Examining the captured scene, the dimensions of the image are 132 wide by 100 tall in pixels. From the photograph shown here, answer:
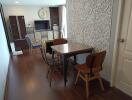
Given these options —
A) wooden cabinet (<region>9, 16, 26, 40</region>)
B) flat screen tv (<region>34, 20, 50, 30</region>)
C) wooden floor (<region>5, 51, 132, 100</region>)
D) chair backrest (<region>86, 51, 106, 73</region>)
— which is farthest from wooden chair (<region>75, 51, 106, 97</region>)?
flat screen tv (<region>34, 20, 50, 30</region>)

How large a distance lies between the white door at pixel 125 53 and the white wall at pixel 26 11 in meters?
6.99

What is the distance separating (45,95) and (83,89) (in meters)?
0.75

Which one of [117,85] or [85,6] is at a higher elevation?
[85,6]

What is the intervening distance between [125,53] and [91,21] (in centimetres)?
102

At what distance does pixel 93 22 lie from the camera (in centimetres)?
246

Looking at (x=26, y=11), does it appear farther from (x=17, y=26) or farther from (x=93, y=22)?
(x=93, y=22)

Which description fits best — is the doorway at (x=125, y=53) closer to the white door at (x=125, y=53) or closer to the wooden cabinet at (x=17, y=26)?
the white door at (x=125, y=53)

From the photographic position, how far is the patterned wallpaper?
2.15 m

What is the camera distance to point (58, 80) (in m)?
2.64

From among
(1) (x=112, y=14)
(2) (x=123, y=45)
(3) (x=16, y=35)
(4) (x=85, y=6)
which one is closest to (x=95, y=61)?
(2) (x=123, y=45)

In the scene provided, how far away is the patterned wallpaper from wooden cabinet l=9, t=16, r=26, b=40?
468 centimetres

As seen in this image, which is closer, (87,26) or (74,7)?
(87,26)

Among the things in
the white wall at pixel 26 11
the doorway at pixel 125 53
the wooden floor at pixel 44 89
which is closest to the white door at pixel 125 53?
the doorway at pixel 125 53

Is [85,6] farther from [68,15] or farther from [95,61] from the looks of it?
[95,61]
